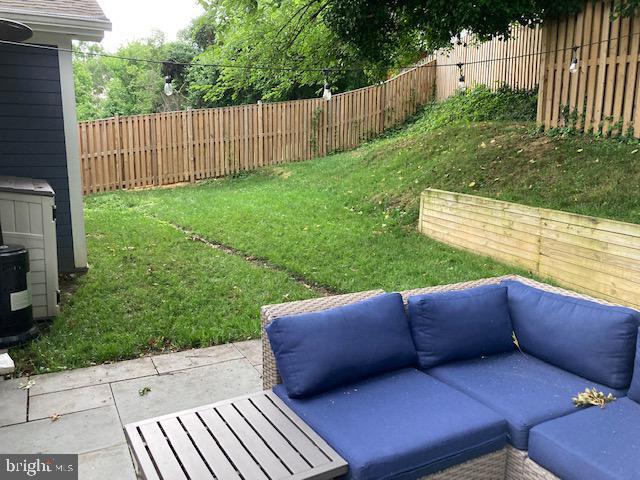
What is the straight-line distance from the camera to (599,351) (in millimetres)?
2920

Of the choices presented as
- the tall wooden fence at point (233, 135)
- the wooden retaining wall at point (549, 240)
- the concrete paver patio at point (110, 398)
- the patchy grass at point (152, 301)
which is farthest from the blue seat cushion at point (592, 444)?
the tall wooden fence at point (233, 135)

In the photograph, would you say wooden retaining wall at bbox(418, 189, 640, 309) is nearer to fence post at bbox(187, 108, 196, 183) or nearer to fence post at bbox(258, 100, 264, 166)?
fence post at bbox(258, 100, 264, 166)

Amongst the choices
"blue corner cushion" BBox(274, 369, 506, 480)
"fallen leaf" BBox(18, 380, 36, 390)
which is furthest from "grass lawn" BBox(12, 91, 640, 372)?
"blue corner cushion" BBox(274, 369, 506, 480)

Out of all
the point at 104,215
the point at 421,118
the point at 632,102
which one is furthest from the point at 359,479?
the point at 421,118

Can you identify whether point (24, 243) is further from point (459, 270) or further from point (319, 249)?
point (459, 270)

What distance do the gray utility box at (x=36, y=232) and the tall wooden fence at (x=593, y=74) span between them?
7.04m

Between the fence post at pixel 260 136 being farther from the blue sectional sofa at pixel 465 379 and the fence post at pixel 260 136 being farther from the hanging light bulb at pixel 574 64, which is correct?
the blue sectional sofa at pixel 465 379

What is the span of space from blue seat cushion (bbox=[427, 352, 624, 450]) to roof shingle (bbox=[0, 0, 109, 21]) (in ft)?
16.5

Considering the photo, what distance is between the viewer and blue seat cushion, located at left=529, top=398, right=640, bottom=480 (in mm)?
2217

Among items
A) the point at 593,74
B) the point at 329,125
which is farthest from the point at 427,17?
the point at 329,125

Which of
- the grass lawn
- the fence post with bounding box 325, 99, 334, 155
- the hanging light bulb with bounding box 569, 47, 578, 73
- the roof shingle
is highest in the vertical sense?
the roof shingle

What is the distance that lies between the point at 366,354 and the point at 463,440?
0.67 m

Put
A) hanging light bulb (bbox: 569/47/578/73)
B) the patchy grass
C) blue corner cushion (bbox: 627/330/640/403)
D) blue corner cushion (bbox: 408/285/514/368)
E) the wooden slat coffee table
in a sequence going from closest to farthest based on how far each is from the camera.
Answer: the wooden slat coffee table < blue corner cushion (bbox: 627/330/640/403) < blue corner cushion (bbox: 408/285/514/368) < the patchy grass < hanging light bulb (bbox: 569/47/578/73)

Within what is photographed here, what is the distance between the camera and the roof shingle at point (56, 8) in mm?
5473
